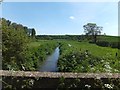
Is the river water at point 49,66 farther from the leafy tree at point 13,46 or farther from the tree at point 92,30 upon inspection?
the tree at point 92,30

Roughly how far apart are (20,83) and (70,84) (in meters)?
1.65

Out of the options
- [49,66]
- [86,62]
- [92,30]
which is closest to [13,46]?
[86,62]

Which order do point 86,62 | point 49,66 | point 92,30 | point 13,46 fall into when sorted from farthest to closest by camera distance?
point 92,30 → point 49,66 → point 13,46 → point 86,62

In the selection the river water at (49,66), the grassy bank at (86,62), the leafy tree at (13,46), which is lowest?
the river water at (49,66)

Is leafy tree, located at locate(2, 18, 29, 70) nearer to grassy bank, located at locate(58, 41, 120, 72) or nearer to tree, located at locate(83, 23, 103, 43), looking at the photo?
grassy bank, located at locate(58, 41, 120, 72)

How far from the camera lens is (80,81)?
953 cm

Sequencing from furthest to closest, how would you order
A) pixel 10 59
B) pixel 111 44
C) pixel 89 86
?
pixel 111 44, pixel 10 59, pixel 89 86

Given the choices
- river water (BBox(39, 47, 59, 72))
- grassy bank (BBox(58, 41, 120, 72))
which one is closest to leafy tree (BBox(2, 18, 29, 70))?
grassy bank (BBox(58, 41, 120, 72))

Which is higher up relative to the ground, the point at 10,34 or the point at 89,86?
the point at 10,34

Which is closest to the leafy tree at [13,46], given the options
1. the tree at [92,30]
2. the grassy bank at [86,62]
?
the grassy bank at [86,62]

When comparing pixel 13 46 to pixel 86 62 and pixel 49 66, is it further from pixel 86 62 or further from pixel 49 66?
pixel 49 66

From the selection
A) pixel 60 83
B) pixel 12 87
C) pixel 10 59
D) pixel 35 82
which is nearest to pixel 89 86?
pixel 60 83

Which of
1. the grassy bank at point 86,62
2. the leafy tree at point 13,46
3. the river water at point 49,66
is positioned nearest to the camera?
the grassy bank at point 86,62

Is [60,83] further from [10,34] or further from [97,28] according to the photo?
[97,28]
